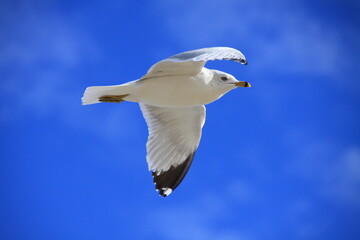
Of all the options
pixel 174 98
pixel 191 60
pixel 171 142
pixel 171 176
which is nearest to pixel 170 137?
pixel 171 142

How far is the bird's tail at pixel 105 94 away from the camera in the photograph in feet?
12.1

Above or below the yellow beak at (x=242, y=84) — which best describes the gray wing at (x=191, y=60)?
below

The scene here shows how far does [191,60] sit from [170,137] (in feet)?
3.96

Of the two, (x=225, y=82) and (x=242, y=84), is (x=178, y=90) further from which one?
(x=242, y=84)

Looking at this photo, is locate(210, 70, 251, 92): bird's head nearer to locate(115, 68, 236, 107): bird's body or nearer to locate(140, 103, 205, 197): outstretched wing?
locate(115, 68, 236, 107): bird's body

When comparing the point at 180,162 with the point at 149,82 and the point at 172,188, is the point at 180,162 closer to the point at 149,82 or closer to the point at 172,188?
the point at 172,188

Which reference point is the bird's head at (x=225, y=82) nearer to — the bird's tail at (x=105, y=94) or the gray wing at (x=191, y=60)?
the gray wing at (x=191, y=60)

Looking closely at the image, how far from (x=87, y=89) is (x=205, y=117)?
3.63ft

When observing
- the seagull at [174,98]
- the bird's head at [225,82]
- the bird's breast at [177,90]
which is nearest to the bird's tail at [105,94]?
the seagull at [174,98]

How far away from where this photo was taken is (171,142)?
4.43 meters

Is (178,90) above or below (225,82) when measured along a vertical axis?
below

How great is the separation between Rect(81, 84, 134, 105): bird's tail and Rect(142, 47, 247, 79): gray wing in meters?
0.19

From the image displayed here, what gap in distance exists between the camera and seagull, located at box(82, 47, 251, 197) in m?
3.58

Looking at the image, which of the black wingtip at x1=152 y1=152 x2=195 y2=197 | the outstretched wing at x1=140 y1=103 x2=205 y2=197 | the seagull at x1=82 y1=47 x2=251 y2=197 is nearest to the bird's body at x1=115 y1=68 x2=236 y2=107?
the seagull at x1=82 y1=47 x2=251 y2=197
